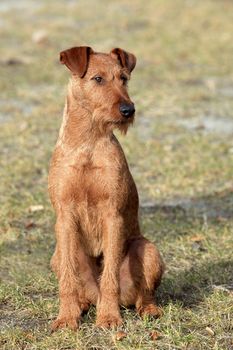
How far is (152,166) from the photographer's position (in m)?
9.39

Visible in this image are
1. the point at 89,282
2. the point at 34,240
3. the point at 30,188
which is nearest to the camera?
the point at 89,282

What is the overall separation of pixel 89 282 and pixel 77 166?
33.3 inches

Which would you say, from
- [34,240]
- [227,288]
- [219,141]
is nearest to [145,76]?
[219,141]

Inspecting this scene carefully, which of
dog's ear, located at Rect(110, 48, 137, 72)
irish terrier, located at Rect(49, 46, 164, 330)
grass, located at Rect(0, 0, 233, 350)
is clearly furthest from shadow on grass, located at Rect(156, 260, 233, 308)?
dog's ear, located at Rect(110, 48, 137, 72)

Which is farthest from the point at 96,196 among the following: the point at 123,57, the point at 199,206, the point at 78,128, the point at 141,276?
the point at 199,206

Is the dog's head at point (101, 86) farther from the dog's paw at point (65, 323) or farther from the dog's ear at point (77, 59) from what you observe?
the dog's paw at point (65, 323)

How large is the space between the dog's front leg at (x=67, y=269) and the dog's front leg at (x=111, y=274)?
0.17 m

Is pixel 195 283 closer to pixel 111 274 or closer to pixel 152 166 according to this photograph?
pixel 111 274

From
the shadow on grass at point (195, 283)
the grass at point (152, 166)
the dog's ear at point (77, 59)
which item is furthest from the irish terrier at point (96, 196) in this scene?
the shadow on grass at point (195, 283)

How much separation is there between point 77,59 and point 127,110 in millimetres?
552

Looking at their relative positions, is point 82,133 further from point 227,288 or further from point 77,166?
point 227,288

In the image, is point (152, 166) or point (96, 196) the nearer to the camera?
point (96, 196)

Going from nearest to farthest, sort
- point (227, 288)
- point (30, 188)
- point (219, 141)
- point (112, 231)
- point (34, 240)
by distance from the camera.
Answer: point (112, 231) → point (227, 288) → point (34, 240) → point (30, 188) → point (219, 141)

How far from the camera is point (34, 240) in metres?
7.10
